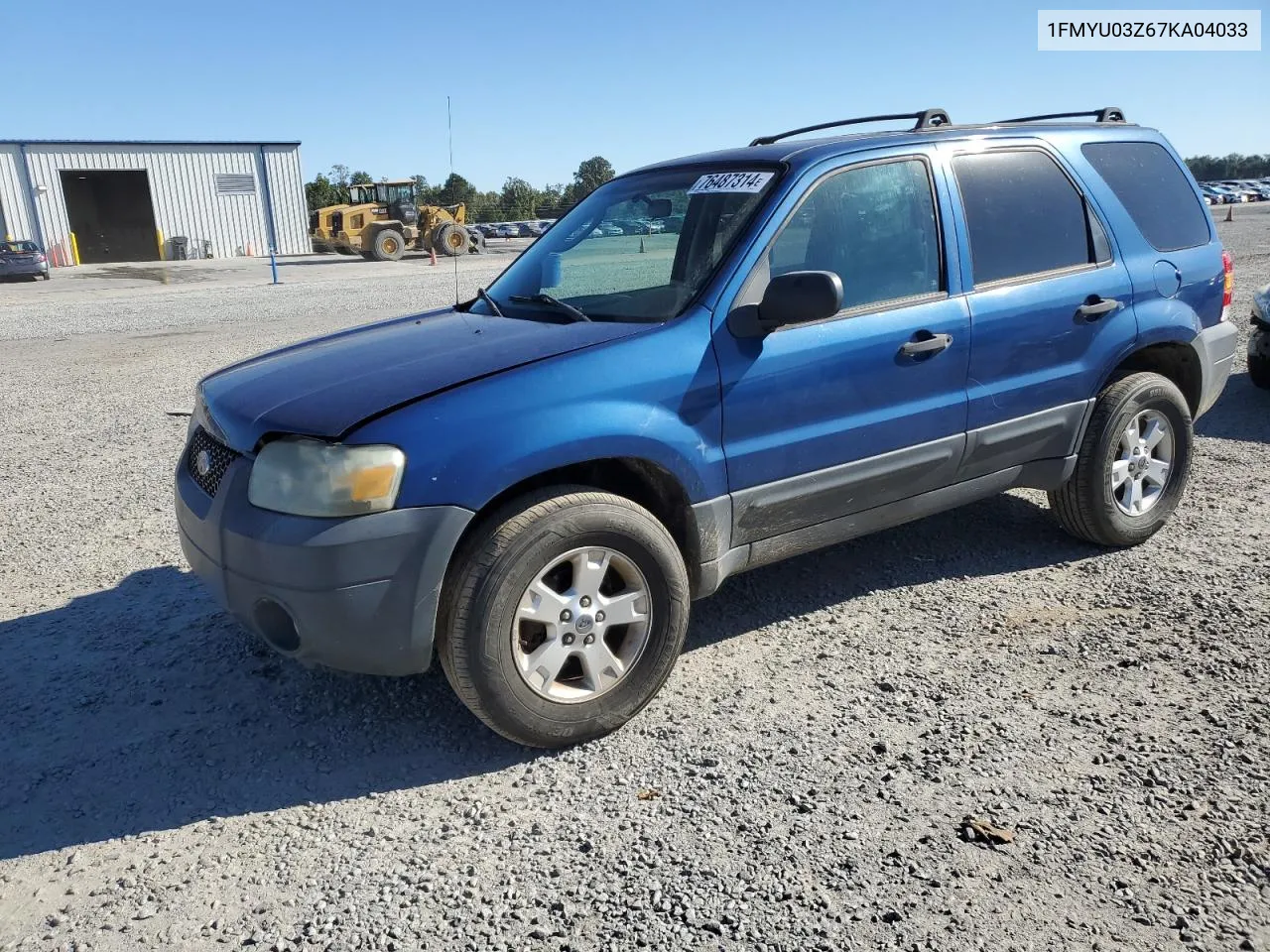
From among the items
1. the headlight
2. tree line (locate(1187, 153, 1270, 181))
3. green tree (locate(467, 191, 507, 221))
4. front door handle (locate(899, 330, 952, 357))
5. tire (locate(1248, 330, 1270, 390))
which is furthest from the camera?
tree line (locate(1187, 153, 1270, 181))

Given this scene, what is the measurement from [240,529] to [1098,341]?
357 cm

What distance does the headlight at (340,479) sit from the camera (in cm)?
279

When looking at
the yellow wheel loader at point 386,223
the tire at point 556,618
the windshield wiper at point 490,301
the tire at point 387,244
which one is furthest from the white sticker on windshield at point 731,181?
the tire at point 387,244

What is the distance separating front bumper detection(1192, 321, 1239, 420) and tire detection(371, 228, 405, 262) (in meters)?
32.9

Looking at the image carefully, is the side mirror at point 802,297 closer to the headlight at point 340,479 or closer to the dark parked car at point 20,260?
the headlight at point 340,479

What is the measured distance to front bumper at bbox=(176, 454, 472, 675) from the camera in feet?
9.18

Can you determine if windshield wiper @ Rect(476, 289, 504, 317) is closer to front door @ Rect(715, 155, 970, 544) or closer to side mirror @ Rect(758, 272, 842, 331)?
front door @ Rect(715, 155, 970, 544)

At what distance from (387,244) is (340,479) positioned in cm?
3398

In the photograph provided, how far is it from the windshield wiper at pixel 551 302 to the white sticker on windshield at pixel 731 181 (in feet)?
2.32

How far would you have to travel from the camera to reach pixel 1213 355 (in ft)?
15.7

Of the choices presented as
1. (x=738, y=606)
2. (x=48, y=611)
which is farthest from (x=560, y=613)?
(x=48, y=611)

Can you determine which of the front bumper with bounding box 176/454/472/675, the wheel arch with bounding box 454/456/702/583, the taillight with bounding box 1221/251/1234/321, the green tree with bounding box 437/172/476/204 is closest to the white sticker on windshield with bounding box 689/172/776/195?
the wheel arch with bounding box 454/456/702/583

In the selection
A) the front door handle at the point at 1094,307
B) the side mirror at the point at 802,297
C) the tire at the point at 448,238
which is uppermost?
the side mirror at the point at 802,297

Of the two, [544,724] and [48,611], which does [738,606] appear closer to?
[544,724]
